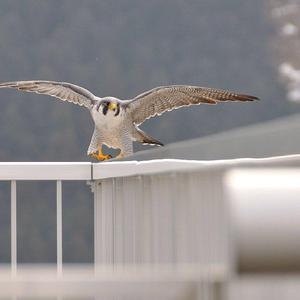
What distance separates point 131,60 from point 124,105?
25.3 ft

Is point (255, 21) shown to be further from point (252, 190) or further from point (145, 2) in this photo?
point (252, 190)

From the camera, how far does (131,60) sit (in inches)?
521

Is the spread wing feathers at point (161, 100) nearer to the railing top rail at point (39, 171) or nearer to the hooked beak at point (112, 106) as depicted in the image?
the hooked beak at point (112, 106)

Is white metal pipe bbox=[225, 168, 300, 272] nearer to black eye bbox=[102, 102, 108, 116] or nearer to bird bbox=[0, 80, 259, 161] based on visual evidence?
bird bbox=[0, 80, 259, 161]

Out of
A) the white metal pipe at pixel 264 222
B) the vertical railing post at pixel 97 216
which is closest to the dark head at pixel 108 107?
the vertical railing post at pixel 97 216

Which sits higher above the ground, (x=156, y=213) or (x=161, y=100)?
(x=161, y=100)

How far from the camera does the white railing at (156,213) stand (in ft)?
1.80

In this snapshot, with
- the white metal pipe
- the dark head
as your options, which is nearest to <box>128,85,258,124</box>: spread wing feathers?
the dark head

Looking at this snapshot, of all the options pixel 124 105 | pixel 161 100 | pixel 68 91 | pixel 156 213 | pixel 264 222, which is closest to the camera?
pixel 264 222

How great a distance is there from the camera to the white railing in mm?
549

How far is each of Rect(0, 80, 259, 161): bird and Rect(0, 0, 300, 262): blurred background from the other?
558cm

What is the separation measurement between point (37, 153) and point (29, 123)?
766mm

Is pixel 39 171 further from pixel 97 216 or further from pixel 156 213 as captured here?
pixel 156 213

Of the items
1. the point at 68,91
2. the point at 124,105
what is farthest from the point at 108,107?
the point at 68,91
